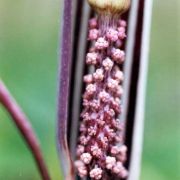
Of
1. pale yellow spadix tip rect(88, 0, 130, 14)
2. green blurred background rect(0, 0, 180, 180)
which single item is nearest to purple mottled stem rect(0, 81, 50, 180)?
green blurred background rect(0, 0, 180, 180)

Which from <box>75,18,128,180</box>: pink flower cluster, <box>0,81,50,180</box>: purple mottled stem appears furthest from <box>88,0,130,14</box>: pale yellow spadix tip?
<box>0,81,50,180</box>: purple mottled stem

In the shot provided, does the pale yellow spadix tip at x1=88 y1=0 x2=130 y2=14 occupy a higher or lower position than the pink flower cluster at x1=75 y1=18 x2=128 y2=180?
higher

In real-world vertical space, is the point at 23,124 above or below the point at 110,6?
below

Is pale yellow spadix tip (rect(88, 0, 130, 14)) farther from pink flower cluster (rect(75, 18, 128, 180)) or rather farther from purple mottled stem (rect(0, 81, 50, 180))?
purple mottled stem (rect(0, 81, 50, 180))

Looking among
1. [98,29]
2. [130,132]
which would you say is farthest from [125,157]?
[98,29]
